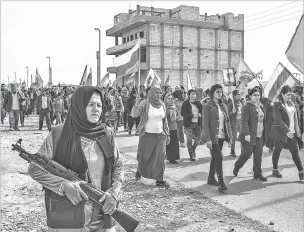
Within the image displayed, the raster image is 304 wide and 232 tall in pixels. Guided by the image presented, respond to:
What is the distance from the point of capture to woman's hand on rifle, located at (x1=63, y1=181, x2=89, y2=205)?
293cm

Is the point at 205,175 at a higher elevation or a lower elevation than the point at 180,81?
lower

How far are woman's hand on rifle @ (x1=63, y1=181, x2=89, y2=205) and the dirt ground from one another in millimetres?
2550

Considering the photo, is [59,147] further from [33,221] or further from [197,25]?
[197,25]

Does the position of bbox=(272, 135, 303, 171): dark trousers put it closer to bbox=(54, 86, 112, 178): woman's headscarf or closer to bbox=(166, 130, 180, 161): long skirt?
bbox=(166, 130, 180, 161): long skirt

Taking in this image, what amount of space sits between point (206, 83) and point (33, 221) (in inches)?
2283

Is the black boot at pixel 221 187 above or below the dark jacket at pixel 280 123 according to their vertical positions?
below

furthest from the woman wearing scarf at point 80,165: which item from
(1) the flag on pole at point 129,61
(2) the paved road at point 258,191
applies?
(1) the flag on pole at point 129,61

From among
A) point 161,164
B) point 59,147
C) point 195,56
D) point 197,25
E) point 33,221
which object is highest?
point 197,25

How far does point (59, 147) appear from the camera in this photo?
3.10m

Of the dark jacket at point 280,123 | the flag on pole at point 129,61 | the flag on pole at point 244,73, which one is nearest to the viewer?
the dark jacket at point 280,123

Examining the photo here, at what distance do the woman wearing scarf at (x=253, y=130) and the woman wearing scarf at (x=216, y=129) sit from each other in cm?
47

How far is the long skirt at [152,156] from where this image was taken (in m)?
7.68

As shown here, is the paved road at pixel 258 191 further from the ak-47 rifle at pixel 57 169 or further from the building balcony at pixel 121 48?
the building balcony at pixel 121 48

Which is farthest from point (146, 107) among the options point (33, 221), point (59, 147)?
point (59, 147)
